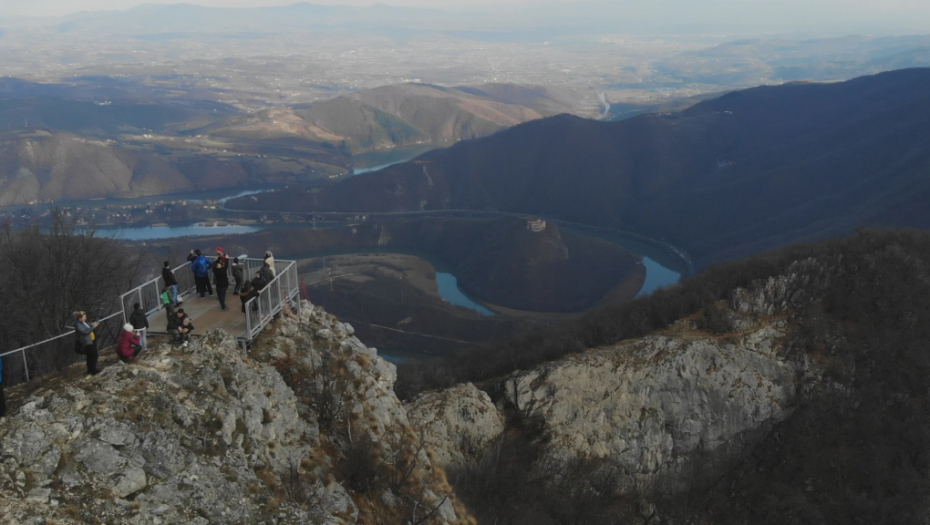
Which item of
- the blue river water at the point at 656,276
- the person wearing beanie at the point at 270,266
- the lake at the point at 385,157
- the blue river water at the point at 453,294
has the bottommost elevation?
the lake at the point at 385,157

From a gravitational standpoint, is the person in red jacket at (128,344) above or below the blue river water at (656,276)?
above

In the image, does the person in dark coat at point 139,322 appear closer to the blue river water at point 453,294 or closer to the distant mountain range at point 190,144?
the blue river water at point 453,294

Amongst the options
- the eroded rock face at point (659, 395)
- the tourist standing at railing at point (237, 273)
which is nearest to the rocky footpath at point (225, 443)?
the tourist standing at railing at point (237, 273)

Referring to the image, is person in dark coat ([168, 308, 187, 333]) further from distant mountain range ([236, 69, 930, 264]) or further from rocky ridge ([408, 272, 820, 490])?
distant mountain range ([236, 69, 930, 264])

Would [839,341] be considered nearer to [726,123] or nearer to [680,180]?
[680,180]

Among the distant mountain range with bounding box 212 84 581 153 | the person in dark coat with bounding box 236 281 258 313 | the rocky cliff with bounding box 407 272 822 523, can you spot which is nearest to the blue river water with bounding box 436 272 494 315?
the rocky cliff with bounding box 407 272 822 523

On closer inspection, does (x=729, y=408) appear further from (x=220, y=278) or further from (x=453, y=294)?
(x=453, y=294)
